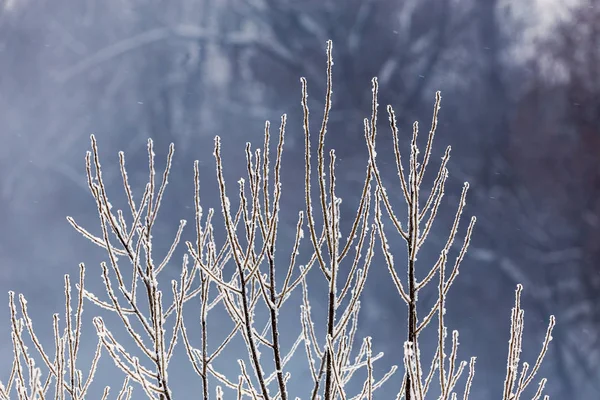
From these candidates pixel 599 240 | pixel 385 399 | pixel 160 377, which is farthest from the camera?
pixel 599 240

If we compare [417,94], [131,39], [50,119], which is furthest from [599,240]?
[50,119]

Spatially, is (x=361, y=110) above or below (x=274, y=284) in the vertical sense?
above

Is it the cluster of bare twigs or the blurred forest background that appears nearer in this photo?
the cluster of bare twigs

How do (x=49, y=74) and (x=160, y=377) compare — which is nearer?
(x=160, y=377)

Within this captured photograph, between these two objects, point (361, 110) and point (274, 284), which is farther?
point (361, 110)

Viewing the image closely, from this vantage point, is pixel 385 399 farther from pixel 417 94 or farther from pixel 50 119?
pixel 50 119

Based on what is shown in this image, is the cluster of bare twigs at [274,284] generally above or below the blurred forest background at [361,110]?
below

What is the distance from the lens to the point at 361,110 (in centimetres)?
632

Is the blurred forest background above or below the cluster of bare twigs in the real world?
above

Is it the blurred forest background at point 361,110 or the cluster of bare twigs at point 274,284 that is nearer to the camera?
the cluster of bare twigs at point 274,284

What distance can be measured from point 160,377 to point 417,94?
18.9 feet

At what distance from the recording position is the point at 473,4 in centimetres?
650

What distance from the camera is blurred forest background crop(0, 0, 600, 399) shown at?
20.2 feet

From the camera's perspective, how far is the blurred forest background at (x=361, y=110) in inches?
243
